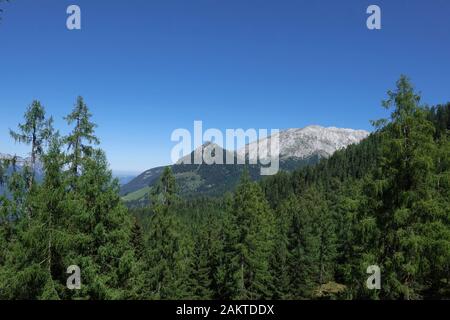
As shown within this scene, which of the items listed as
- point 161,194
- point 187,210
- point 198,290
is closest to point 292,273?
point 198,290

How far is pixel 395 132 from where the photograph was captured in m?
16.8

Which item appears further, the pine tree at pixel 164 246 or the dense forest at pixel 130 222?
the pine tree at pixel 164 246

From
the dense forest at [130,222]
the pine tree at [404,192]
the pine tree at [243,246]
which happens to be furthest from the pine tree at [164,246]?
the pine tree at [404,192]

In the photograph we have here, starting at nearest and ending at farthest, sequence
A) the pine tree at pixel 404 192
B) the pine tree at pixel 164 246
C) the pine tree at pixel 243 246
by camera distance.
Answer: the pine tree at pixel 404 192 → the pine tree at pixel 164 246 → the pine tree at pixel 243 246

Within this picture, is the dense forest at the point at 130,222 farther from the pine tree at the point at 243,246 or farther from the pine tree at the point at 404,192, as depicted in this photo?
the pine tree at the point at 243,246

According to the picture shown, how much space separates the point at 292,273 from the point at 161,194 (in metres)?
22.7

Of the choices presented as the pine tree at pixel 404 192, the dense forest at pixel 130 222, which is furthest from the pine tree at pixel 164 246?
the pine tree at pixel 404 192

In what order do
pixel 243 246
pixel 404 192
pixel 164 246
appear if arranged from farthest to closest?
pixel 243 246 < pixel 164 246 < pixel 404 192

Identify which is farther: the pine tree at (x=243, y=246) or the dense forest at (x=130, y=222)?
the pine tree at (x=243, y=246)

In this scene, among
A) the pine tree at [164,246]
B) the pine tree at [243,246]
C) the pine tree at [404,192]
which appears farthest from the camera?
the pine tree at [243,246]

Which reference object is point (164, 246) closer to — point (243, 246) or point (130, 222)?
point (130, 222)

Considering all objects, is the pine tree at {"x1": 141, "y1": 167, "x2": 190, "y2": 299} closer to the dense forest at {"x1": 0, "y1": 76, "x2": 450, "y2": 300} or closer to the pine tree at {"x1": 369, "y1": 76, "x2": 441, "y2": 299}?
the dense forest at {"x1": 0, "y1": 76, "x2": 450, "y2": 300}

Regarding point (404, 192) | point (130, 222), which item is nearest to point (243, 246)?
point (130, 222)

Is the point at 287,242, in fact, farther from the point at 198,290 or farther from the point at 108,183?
the point at 108,183
